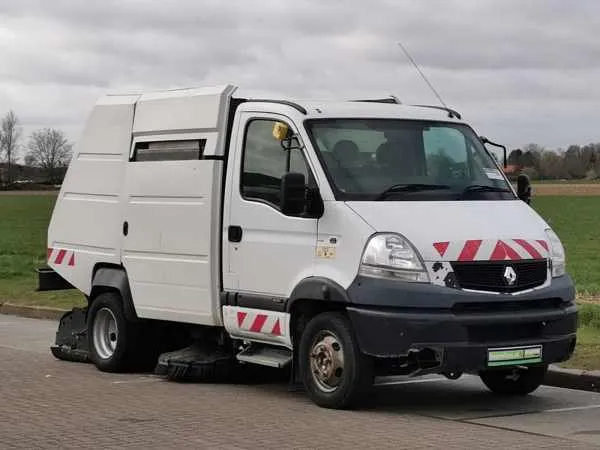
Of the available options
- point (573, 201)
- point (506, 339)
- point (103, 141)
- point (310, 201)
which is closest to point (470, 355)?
point (506, 339)

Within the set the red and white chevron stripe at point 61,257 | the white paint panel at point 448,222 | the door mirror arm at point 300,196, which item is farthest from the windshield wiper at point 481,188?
the red and white chevron stripe at point 61,257

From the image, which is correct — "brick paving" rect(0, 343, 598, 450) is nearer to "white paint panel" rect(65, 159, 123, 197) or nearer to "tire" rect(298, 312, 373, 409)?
"tire" rect(298, 312, 373, 409)

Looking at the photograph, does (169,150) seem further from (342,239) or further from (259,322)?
(342,239)

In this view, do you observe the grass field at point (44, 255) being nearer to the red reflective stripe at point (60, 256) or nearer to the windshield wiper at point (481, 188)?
the windshield wiper at point (481, 188)

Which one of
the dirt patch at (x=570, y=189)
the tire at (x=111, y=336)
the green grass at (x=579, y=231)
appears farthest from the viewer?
the dirt patch at (x=570, y=189)

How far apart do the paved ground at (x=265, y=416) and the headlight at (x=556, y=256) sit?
3.66ft

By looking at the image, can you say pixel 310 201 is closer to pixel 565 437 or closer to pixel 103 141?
pixel 565 437

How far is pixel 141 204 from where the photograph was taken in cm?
1108

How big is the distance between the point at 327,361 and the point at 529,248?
5.93ft

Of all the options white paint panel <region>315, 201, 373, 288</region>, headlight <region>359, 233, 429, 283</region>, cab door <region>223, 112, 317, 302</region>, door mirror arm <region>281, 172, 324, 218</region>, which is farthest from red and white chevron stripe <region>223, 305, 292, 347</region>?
headlight <region>359, 233, 429, 283</region>

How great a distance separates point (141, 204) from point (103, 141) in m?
1.12

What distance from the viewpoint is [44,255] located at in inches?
1297

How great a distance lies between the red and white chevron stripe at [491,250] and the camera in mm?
8734

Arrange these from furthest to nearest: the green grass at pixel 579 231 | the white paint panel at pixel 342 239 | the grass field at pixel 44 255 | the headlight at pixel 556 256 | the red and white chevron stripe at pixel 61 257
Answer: the green grass at pixel 579 231
the grass field at pixel 44 255
the red and white chevron stripe at pixel 61 257
the headlight at pixel 556 256
the white paint panel at pixel 342 239
